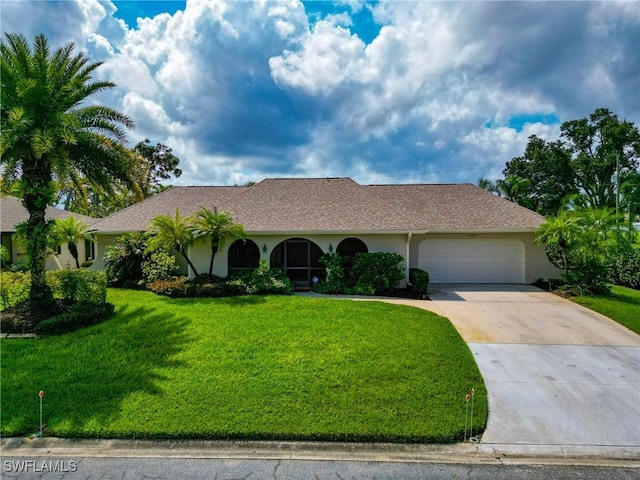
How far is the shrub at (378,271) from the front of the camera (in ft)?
47.5

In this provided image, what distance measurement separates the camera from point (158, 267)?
15.6m

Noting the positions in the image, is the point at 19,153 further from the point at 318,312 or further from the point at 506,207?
the point at 506,207

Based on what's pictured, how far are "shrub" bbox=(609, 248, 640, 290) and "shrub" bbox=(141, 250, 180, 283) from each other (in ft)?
67.9

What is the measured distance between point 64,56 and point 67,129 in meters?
2.65

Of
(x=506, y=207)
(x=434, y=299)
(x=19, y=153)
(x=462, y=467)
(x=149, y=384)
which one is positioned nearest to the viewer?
(x=462, y=467)

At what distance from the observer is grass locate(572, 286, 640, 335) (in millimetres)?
10699

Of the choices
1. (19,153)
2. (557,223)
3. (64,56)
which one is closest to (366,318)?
(557,223)

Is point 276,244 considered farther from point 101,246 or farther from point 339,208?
Answer: point 101,246

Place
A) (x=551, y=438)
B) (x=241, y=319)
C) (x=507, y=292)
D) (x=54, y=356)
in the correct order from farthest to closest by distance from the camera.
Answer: (x=507, y=292) < (x=241, y=319) < (x=54, y=356) < (x=551, y=438)

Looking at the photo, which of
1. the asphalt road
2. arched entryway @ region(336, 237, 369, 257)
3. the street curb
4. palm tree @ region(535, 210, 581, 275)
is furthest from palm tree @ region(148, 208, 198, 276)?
palm tree @ region(535, 210, 581, 275)

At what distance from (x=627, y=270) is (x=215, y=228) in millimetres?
19495

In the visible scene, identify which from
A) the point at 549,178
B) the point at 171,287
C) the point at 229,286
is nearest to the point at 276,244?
the point at 229,286

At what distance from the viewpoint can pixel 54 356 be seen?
8.05m

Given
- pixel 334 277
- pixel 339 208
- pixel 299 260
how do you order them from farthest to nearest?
pixel 339 208
pixel 299 260
pixel 334 277
